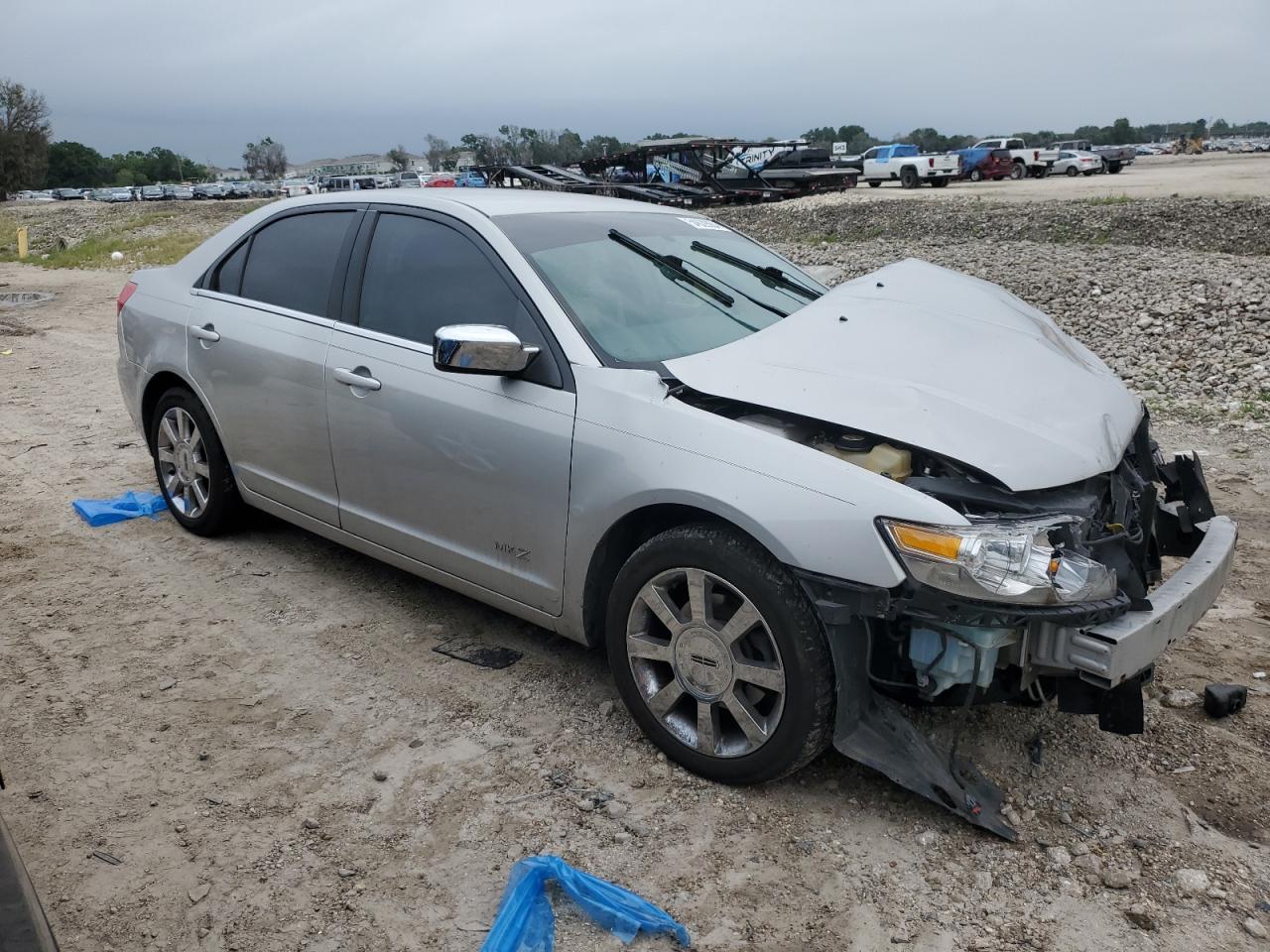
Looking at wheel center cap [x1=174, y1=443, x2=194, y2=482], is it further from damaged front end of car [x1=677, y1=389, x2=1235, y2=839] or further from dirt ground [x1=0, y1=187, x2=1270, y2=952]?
damaged front end of car [x1=677, y1=389, x2=1235, y2=839]

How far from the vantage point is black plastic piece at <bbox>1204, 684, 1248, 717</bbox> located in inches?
140

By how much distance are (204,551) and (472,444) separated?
222 centimetres

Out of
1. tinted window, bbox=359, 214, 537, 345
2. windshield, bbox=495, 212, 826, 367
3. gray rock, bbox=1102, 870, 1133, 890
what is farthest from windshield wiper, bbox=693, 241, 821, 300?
gray rock, bbox=1102, 870, 1133, 890

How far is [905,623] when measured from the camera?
285 cm

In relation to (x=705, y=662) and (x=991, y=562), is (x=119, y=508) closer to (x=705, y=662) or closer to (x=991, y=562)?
(x=705, y=662)

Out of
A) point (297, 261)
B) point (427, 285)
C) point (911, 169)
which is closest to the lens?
point (427, 285)

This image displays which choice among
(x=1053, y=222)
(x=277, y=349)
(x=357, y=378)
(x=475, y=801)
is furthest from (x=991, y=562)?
(x=1053, y=222)

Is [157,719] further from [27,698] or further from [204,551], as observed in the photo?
[204,551]

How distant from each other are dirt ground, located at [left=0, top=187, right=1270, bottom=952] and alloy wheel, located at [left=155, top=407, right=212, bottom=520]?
0.66m

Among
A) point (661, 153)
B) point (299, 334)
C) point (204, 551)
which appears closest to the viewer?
point (299, 334)

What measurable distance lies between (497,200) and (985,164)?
37140 millimetres

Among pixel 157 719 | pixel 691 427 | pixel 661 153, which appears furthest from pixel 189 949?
pixel 661 153

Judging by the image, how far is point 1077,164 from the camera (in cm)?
3919

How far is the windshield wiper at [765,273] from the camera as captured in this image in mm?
4355
